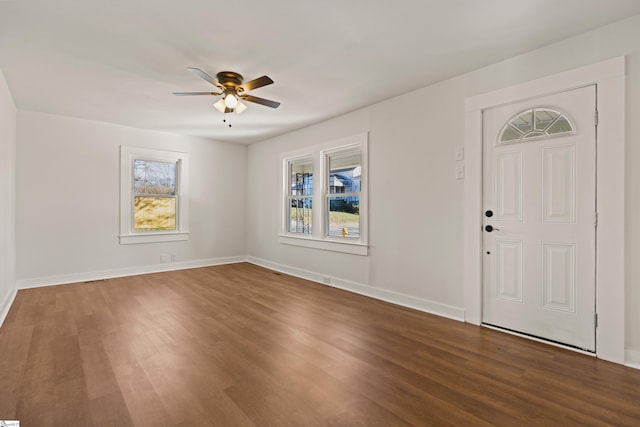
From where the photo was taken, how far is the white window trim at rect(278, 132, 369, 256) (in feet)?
14.4

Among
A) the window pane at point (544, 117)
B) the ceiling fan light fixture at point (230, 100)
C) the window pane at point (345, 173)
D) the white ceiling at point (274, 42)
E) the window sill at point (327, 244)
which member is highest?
the white ceiling at point (274, 42)

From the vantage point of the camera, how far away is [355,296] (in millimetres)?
4258

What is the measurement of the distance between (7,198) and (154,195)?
217 cm

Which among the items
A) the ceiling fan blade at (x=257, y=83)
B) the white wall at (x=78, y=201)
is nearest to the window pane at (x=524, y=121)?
the ceiling fan blade at (x=257, y=83)

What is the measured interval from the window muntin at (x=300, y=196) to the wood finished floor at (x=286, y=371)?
226 cm

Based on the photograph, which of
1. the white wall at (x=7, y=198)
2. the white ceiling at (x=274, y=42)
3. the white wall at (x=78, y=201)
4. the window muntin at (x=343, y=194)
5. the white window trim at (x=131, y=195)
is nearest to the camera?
the white ceiling at (x=274, y=42)

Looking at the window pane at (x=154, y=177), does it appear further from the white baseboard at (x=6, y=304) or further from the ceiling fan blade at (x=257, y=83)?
the ceiling fan blade at (x=257, y=83)

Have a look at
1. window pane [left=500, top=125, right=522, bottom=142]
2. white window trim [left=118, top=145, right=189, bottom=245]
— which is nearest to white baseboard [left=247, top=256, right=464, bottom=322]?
window pane [left=500, top=125, right=522, bottom=142]

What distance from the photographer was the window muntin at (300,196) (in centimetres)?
559

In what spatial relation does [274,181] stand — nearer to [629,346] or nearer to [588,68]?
[588,68]

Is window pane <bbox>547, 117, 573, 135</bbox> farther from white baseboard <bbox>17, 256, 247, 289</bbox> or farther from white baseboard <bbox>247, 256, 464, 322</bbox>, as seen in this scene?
white baseboard <bbox>17, 256, 247, 289</bbox>

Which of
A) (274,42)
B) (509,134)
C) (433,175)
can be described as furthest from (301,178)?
(509,134)

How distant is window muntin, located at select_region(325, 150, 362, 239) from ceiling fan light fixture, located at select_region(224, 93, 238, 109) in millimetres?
1944

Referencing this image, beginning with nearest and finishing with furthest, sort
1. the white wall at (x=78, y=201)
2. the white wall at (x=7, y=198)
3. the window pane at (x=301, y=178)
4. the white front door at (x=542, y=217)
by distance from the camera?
the white front door at (x=542, y=217)
the white wall at (x=7, y=198)
the white wall at (x=78, y=201)
the window pane at (x=301, y=178)
